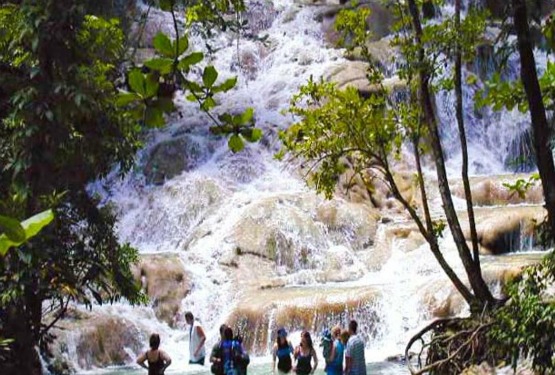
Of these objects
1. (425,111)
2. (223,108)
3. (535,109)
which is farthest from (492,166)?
(535,109)

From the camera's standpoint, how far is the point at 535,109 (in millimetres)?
5574

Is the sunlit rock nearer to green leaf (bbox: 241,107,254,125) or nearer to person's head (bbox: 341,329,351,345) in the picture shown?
person's head (bbox: 341,329,351,345)

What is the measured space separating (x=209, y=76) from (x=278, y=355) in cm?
775

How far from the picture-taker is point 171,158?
2381 cm

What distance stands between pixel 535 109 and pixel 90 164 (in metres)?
5.34

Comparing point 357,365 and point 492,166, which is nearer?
point 357,365

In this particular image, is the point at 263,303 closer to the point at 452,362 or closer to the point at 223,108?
the point at 452,362

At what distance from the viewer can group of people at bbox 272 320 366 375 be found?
8.46m

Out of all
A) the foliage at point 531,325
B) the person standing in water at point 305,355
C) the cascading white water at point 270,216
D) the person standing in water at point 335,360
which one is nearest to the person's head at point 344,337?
the person standing in water at point 335,360

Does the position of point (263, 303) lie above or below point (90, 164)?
below

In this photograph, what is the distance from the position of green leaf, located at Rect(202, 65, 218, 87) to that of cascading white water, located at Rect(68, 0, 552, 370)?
36.1ft

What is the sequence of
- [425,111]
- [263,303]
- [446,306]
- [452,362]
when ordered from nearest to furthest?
1. [452,362]
2. [425,111]
3. [446,306]
4. [263,303]

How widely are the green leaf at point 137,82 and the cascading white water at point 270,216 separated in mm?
11105

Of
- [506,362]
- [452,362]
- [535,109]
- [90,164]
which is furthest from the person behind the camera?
[90,164]
